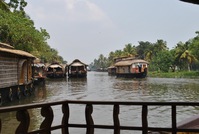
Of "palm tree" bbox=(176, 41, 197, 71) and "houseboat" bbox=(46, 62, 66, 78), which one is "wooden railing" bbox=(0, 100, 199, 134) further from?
"palm tree" bbox=(176, 41, 197, 71)

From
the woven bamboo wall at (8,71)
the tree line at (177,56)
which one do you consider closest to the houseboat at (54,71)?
the tree line at (177,56)

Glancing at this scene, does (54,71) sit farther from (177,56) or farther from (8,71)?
(8,71)

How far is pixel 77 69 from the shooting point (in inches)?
2216

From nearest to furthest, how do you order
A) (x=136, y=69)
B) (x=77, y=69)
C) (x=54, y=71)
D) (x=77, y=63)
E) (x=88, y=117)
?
1. (x=88, y=117)
2. (x=54, y=71)
3. (x=136, y=69)
4. (x=77, y=63)
5. (x=77, y=69)

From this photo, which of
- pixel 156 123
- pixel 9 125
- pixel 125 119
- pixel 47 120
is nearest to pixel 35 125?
pixel 9 125

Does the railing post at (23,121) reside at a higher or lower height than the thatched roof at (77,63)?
lower

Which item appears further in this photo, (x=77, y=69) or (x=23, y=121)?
(x=77, y=69)

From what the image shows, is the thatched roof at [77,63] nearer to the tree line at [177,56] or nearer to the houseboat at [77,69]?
the houseboat at [77,69]

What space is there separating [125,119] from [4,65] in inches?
314

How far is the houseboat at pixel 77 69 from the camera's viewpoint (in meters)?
53.4

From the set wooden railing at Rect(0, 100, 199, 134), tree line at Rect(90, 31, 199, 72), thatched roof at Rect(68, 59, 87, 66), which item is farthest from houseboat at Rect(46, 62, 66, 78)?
wooden railing at Rect(0, 100, 199, 134)

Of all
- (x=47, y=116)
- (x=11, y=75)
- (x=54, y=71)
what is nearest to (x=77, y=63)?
Result: (x=54, y=71)

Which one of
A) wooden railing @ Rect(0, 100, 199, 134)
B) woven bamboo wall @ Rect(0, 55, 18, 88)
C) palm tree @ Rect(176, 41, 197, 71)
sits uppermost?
palm tree @ Rect(176, 41, 197, 71)

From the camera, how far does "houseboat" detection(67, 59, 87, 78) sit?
53.4 meters
